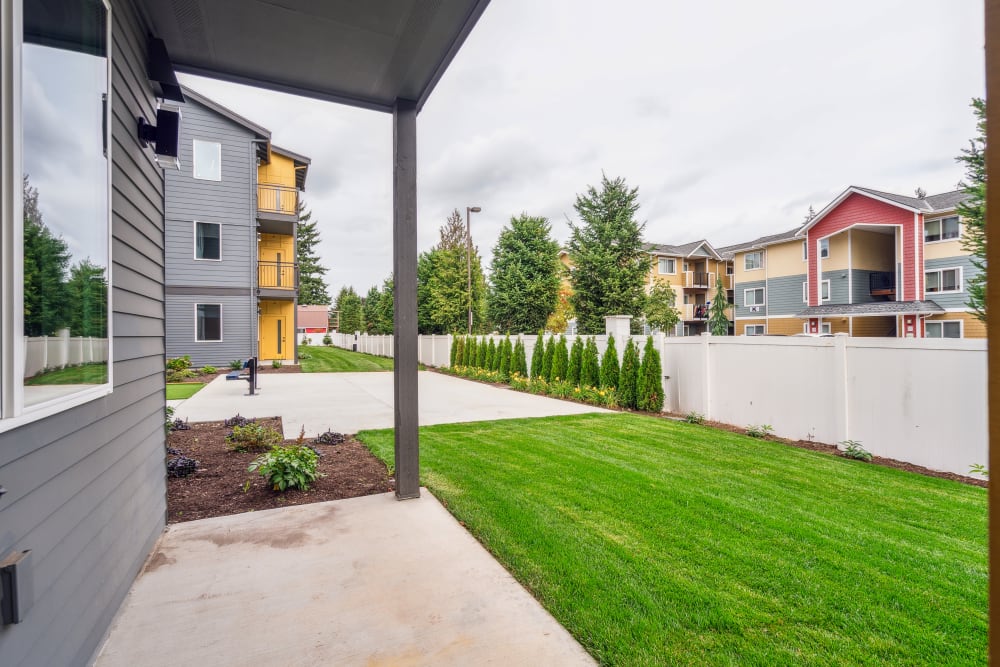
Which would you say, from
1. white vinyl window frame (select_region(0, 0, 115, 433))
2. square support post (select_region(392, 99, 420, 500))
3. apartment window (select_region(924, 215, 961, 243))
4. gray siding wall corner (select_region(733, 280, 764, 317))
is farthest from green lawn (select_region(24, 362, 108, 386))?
gray siding wall corner (select_region(733, 280, 764, 317))

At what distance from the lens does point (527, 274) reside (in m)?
17.7

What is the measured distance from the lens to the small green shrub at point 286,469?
386cm

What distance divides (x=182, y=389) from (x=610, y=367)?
29.0 ft

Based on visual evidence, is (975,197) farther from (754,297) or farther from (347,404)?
(754,297)

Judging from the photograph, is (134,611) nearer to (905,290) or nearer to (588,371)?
(588,371)

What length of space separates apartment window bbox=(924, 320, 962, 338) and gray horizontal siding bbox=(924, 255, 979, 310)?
1.89 ft

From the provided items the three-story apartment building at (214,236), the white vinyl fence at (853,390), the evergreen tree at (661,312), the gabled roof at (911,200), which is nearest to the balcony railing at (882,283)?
the gabled roof at (911,200)

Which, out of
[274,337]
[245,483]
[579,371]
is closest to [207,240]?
[274,337]

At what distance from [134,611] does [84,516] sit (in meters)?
0.71

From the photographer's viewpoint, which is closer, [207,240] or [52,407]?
[52,407]

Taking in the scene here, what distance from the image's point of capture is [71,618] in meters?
1.69

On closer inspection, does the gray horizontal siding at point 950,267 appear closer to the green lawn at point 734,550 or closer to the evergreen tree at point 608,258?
the evergreen tree at point 608,258

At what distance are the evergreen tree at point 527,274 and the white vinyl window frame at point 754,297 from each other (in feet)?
35.0

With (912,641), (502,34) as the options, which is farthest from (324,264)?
(912,641)
